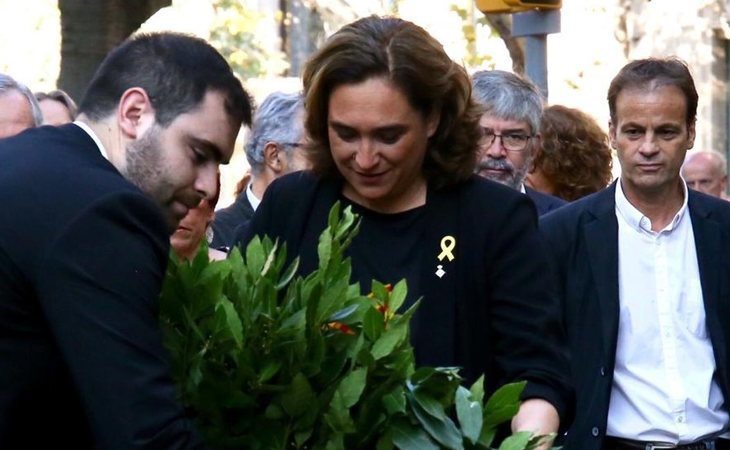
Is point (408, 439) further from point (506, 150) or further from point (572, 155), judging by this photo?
point (572, 155)

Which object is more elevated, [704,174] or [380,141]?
[380,141]

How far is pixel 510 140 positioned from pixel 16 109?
205 centimetres

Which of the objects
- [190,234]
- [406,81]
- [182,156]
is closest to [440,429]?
[182,156]

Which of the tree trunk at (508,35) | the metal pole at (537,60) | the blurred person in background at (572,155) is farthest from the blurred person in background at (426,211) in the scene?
the tree trunk at (508,35)

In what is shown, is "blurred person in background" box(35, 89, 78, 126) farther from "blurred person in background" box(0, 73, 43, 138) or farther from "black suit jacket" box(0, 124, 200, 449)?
"black suit jacket" box(0, 124, 200, 449)

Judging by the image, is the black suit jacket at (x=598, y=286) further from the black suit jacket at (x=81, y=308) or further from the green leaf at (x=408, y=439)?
the black suit jacket at (x=81, y=308)

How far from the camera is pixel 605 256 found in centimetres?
630

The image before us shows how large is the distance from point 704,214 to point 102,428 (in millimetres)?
3538

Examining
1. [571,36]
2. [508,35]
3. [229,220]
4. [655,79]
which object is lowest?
[571,36]

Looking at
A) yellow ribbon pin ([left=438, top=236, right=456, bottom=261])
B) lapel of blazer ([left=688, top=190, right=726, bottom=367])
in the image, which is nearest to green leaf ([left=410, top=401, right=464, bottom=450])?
yellow ribbon pin ([left=438, top=236, right=456, bottom=261])

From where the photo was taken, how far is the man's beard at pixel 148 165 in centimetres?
353

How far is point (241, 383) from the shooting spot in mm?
3605

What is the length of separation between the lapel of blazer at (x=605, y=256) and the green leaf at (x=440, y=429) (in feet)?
8.31

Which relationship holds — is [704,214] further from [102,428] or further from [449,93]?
[102,428]
